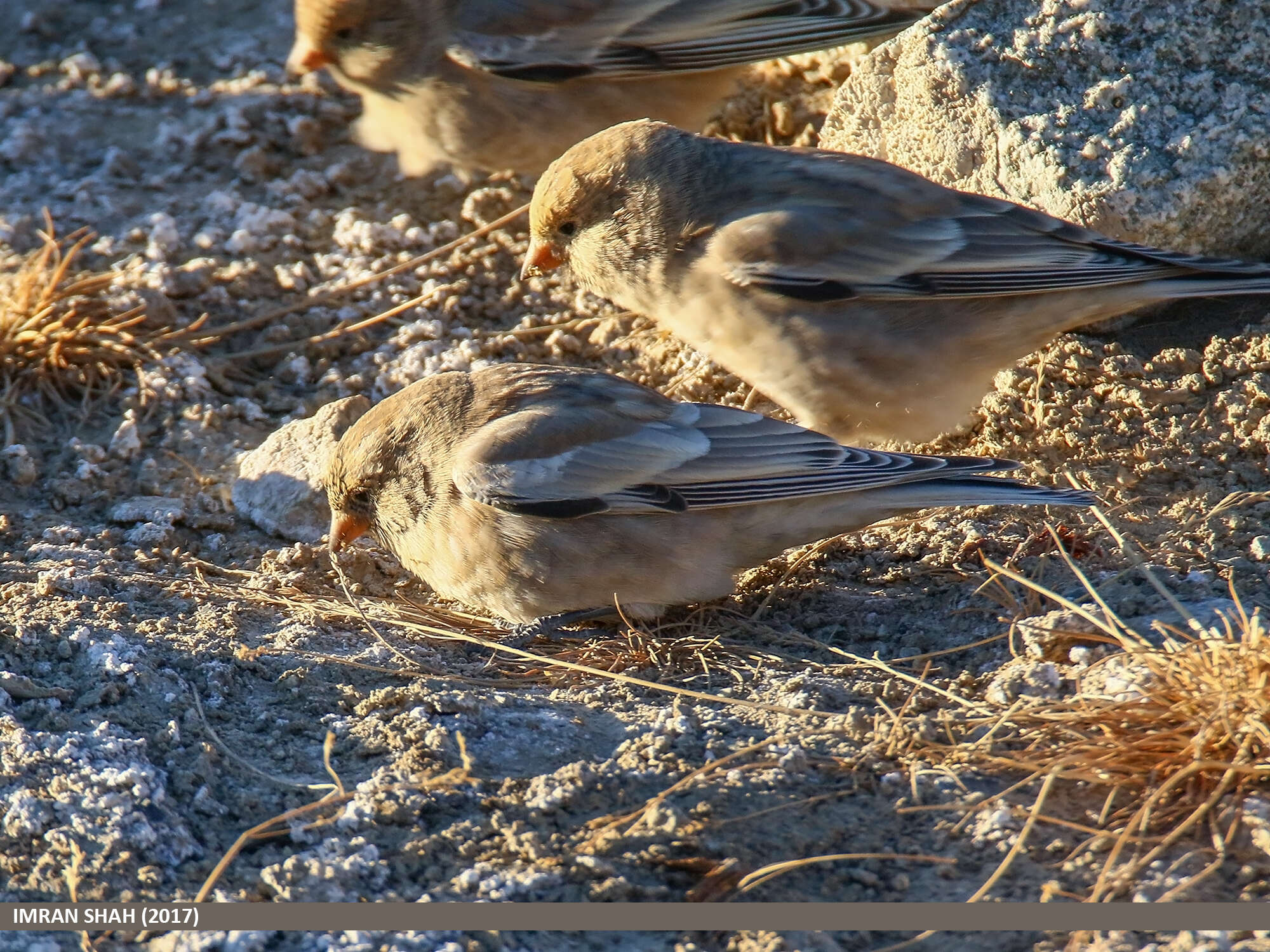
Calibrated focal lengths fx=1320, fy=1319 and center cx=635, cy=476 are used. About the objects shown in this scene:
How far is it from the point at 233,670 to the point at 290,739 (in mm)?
386

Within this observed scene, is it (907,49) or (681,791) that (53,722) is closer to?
(681,791)

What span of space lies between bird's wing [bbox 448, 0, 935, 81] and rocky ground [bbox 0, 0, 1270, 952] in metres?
0.50

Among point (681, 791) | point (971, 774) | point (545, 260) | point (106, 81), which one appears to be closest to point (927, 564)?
point (971, 774)

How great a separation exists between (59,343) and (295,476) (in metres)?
1.40

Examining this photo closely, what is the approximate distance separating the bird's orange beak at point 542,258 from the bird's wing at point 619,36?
1.25m

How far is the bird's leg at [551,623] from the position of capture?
4.35m

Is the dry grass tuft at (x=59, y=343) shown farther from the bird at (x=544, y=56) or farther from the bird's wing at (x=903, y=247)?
the bird's wing at (x=903, y=247)

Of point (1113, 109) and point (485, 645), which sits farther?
point (1113, 109)

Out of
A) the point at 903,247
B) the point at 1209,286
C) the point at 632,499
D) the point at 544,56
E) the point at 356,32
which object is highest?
the point at 356,32

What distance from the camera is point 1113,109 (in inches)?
187

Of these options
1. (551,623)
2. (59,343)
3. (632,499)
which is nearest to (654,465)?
(632,499)

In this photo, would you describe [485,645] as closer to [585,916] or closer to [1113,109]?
[585,916]

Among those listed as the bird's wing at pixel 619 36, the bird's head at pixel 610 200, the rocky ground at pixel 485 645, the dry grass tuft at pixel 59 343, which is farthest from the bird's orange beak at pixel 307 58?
the bird's head at pixel 610 200

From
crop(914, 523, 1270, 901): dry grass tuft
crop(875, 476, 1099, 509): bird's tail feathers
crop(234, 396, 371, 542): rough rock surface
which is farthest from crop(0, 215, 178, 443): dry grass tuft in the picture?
crop(914, 523, 1270, 901): dry grass tuft
